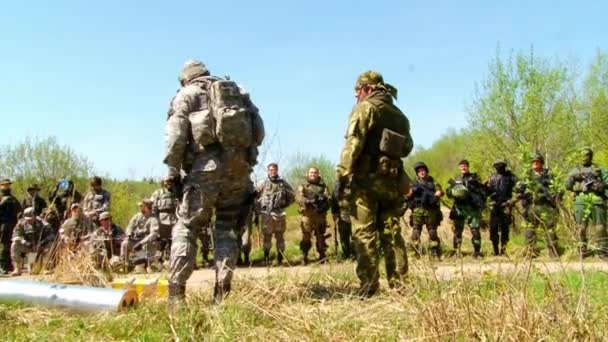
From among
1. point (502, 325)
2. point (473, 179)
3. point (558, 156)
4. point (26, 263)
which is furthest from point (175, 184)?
point (558, 156)

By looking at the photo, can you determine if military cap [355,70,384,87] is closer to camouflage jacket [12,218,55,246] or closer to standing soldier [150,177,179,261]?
standing soldier [150,177,179,261]

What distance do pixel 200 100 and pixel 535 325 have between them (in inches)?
123

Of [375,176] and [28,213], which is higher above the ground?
[28,213]

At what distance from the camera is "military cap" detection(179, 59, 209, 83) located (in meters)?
5.15

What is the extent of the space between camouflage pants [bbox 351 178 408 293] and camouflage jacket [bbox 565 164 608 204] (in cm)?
412

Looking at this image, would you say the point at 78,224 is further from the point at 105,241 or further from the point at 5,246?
the point at 5,246

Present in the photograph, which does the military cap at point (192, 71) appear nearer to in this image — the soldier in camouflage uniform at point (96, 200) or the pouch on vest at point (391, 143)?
the pouch on vest at point (391, 143)

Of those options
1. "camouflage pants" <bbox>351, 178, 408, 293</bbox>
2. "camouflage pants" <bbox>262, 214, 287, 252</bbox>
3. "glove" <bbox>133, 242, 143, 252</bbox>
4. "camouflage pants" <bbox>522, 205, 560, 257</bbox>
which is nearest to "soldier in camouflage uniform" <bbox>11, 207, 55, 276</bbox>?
"glove" <bbox>133, 242, 143, 252</bbox>

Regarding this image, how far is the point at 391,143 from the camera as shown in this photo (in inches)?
203

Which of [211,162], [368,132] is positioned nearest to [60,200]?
[211,162]

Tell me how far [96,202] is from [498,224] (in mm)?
6675

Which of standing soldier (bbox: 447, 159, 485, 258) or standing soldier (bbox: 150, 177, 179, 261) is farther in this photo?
standing soldier (bbox: 150, 177, 179, 261)

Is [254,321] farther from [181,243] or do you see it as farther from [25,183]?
[25,183]

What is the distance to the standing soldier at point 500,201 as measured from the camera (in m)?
10.1
